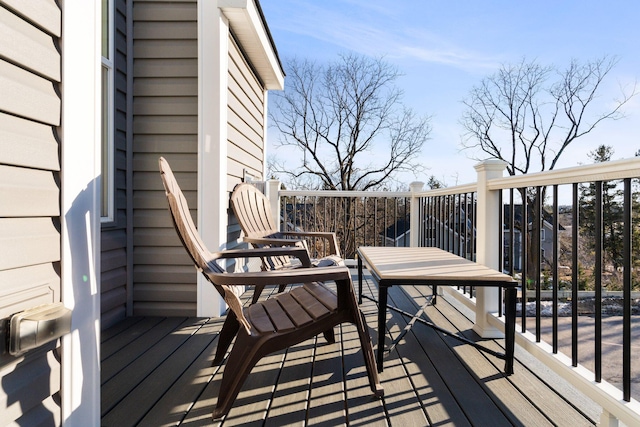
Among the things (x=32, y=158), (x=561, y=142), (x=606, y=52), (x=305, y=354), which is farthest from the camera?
(x=561, y=142)

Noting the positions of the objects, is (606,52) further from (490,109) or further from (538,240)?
(538,240)

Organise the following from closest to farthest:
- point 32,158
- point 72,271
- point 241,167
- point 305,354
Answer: point 32,158, point 72,271, point 305,354, point 241,167

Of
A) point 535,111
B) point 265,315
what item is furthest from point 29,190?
point 535,111

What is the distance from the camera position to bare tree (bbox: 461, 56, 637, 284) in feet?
57.5

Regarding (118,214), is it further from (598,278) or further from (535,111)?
(535,111)

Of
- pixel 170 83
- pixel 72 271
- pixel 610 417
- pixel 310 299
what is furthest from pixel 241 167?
pixel 610 417

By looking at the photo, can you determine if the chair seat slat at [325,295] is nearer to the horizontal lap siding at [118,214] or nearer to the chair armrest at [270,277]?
the chair armrest at [270,277]

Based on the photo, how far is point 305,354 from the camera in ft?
8.05

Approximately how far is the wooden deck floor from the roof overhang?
7.65ft

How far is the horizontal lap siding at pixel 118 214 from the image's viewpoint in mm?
2861

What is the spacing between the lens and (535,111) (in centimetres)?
1848

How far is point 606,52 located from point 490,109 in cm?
471

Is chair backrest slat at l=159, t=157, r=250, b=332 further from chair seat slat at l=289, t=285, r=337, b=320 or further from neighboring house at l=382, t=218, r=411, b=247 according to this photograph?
neighboring house at l=382, t=218, r=411, b=247

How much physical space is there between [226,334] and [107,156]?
60.1 inches
